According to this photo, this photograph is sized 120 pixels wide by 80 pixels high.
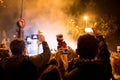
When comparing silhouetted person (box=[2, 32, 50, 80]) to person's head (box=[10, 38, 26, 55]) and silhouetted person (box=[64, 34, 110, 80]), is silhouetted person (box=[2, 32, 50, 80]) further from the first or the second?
silhouetted person (box=[64, 34, 110, 80])

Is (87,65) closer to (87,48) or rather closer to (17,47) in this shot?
(87,48)

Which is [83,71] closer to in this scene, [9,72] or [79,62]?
[79,62]

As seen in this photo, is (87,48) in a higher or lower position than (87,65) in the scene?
higher

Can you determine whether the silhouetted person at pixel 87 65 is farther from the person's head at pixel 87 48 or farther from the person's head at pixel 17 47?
the person's head at pixel 17 47

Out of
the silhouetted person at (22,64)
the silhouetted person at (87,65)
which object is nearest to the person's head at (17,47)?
the silhouetted person at (22,64)

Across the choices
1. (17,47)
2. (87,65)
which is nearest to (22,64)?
(17,47)

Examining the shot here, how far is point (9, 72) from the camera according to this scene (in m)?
4.95

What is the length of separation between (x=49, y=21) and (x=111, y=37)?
27.0 ft

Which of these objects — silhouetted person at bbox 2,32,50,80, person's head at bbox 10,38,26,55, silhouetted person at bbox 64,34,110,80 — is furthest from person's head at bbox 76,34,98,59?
person's head at bbox 10,38,26,55

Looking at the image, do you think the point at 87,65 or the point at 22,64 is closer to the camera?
the point at 87,65

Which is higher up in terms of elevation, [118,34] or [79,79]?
[118,34]

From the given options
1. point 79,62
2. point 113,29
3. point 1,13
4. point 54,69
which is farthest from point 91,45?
point 1,13

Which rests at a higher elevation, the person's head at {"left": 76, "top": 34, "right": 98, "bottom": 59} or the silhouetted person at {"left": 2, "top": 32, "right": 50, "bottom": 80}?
the person's head at {"left": 76, "top": 34, "right": 98, "bottom": 59}

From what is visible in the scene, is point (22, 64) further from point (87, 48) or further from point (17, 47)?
point (87, 48)
